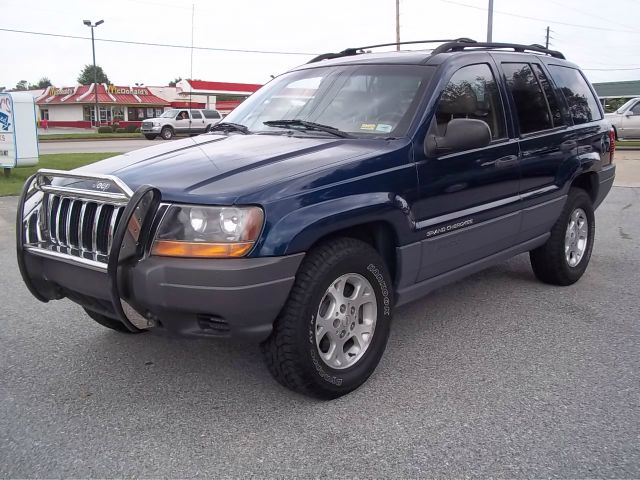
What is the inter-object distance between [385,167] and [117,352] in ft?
6.85

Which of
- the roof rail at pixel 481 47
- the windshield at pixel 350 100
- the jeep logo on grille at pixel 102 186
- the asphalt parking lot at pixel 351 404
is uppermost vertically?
the roof rail at pixel 481 47

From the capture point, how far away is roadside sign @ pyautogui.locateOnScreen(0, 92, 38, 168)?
39.4 ft

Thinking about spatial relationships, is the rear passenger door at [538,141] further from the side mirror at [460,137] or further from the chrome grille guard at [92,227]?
the chrome grille guard at [92,227]

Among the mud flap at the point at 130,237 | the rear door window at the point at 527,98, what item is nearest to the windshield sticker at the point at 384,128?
the rear door window at the point at 527,98

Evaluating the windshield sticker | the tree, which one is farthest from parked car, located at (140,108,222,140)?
the tree

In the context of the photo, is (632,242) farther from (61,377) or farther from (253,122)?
(61,377)

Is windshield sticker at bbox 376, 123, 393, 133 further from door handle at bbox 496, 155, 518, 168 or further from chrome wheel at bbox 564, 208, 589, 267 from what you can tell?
chrome wheel at bbox 564, 208, 589, 267

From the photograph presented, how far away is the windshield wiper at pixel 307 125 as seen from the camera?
12.4ft

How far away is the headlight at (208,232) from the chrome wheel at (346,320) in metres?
0.56

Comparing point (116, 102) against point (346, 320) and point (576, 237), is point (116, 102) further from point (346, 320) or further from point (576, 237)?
point (346, 320)

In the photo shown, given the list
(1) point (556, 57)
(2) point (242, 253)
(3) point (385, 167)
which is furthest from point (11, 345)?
(1) point (556, 57)

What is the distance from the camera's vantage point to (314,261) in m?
3.11

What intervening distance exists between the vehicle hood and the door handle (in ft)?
3.54

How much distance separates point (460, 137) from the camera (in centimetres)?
363
